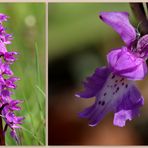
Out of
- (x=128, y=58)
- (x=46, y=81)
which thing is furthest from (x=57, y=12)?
(x=128, y=58)

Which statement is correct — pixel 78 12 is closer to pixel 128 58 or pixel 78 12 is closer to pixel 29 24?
pixel 29 24

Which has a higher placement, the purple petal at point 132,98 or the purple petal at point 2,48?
the purple petal at point 2,48

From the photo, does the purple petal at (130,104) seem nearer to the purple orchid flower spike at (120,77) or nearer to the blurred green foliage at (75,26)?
the purple orchid flower spike at (120,77)

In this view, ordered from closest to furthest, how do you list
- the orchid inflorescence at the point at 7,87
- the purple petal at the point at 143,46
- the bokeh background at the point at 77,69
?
the purple petal at the point at 143,46
the orchid inflorescence at the point at 7,87
the bokeh background at the point at 77,69

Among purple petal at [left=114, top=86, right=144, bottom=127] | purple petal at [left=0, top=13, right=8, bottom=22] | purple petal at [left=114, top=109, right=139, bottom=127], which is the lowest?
purple petal at [left=114, top=109, right=139, bottom=127]

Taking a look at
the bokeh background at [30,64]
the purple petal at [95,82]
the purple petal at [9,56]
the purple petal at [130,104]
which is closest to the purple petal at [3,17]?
the bokeh background at [30,64]

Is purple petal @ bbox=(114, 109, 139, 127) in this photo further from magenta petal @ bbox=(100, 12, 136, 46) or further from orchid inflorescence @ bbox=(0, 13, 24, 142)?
orchid inflorescence @ bbox=(0, 13, 24, 142)

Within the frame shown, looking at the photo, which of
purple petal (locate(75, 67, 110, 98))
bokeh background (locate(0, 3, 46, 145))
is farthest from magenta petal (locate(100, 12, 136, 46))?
bokeh background (locate(0, 3, 46, 145))

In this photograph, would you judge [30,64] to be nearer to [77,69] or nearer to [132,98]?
[77,69]
